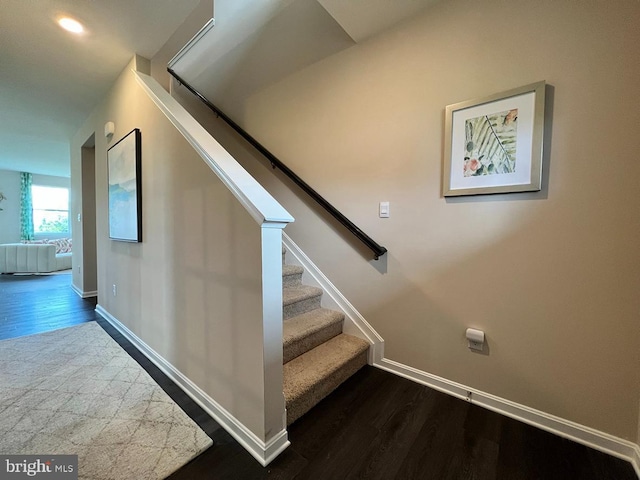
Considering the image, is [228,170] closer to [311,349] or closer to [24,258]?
[311,349]

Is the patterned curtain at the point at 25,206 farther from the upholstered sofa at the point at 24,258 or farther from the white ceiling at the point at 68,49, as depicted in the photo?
the white ceiling at the point at 68,49

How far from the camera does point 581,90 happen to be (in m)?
1.23

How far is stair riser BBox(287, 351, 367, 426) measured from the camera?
1.37 m

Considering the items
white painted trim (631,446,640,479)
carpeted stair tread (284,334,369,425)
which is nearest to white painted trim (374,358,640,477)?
white painted trim (631,446,640,479)

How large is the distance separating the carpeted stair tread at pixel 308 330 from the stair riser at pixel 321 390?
0.84 ft

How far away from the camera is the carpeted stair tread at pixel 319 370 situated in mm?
1401

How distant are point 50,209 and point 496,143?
10.6m

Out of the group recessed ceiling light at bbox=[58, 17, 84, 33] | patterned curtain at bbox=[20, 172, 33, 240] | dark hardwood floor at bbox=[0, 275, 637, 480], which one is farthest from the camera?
patterned curtain at bbox=[20, 172, 33, 240]

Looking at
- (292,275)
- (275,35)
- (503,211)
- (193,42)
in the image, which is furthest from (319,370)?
(193,42)

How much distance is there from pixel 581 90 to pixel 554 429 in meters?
1.67

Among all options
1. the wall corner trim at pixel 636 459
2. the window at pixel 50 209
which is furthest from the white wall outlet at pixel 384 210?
the window at pixel 50 209

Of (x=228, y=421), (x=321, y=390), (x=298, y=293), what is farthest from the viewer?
(x=298, y=293)

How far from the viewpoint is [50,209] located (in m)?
7.50

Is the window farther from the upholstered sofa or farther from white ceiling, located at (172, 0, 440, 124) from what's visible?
white ceiling, located at (172, 0, 440, 124)
